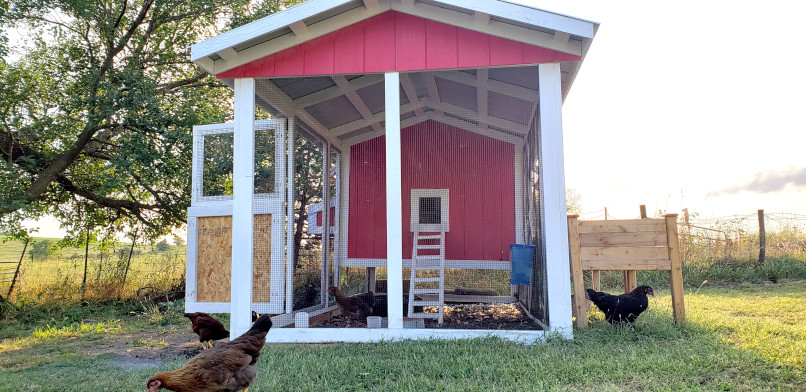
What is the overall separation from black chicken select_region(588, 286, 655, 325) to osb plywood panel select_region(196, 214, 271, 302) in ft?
10.9

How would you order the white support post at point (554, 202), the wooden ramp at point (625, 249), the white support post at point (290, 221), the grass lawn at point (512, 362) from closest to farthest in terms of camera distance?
the grass lawn at point (512, 362) → the white support post at point (554, 202) → the wooden ramp at point (625, 249) → the white support post at point (290, 221)

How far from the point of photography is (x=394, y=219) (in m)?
4.61

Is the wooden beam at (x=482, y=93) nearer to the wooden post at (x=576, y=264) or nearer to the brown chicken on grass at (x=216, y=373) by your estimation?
the wooden post at (x=576, y=264)

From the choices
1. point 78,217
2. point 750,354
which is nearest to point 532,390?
point 750,354

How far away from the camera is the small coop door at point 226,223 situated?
5055 mm

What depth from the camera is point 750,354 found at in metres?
3.70

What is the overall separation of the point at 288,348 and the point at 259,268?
3.09 ft

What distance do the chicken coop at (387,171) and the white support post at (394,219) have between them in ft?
0.04

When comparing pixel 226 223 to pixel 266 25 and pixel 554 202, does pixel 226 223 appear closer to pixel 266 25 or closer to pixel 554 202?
pixel 266 25

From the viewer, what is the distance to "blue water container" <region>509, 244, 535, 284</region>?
5773mm

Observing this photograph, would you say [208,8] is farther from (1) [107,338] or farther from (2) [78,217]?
(1) [107,338]

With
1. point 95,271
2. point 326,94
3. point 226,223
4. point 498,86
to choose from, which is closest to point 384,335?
point 226,223

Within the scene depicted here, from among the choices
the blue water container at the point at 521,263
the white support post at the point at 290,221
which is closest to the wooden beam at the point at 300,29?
the white support post at the point at 290,221

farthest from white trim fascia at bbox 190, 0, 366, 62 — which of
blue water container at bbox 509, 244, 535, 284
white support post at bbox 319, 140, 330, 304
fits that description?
blue water container at bbox 509, 244, 535, 284
